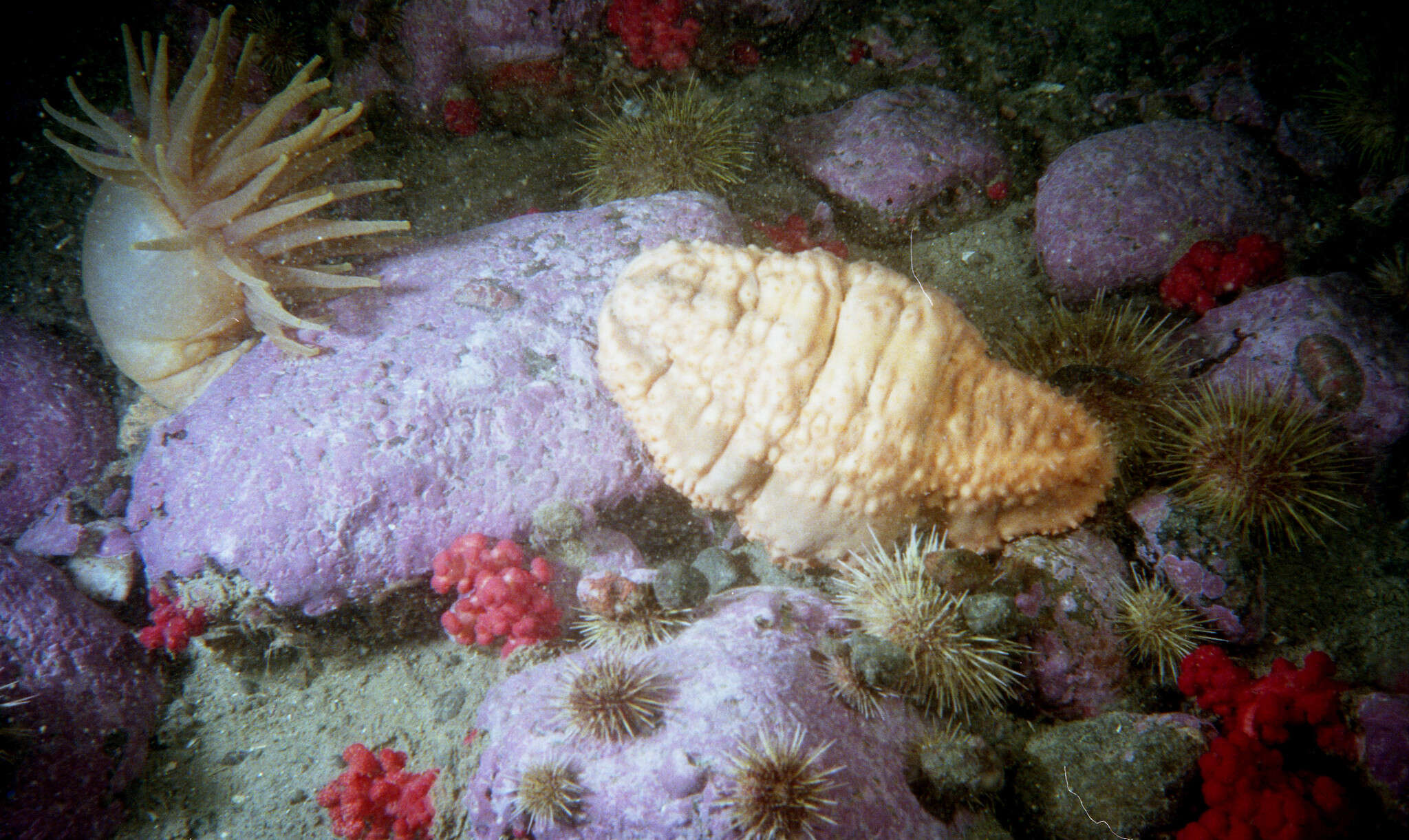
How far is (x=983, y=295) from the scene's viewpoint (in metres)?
5.00

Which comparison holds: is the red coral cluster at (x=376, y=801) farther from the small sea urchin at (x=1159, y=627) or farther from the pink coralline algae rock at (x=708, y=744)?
the small sea urchin at (x=1159, y=627)

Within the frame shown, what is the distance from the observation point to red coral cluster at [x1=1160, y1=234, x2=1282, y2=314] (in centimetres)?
443

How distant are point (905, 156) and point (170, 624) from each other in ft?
21.4

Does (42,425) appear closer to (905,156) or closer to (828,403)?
(828,403)

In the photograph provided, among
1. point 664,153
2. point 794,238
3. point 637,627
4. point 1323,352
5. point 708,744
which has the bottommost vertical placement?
point 637,627

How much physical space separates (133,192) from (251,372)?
4.68 ft

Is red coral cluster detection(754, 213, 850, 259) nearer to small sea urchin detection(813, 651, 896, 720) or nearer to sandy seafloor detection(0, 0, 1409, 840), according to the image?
sandy seafloor detection(0, 0, 1409, 840)

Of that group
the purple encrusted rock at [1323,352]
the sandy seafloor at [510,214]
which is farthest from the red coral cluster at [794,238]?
the purple encrusted rock at [1323,352]

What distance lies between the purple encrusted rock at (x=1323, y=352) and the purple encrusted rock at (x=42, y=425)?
27.4 feet

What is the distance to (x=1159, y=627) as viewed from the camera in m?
3.13

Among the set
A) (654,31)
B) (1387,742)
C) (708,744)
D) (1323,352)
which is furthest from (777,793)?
(654,31)

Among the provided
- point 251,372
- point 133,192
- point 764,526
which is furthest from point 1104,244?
point 133,192

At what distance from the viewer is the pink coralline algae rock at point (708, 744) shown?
8.03ft

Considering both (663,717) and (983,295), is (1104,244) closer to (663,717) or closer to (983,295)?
(983,295)
